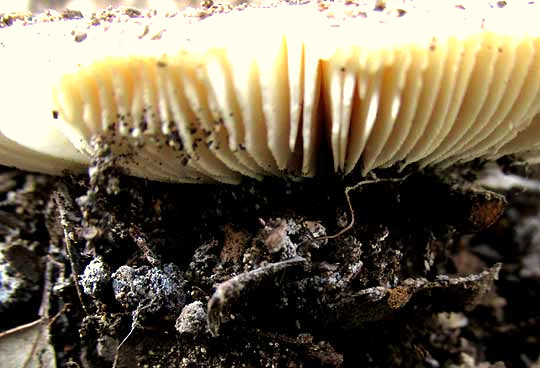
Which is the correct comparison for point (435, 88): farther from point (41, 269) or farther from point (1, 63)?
point (41, 269)

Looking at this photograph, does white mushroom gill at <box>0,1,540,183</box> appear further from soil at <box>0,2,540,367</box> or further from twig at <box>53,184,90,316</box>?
twig at <box>53,184,90,316</box>

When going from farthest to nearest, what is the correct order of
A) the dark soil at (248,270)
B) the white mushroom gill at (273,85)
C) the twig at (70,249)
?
the twig at (70,249), the dark soil at (248,270), the white mushroom gill at (273,85)

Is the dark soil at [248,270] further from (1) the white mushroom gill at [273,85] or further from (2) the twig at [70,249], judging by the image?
(1) the white mushroom gill at [273,85]

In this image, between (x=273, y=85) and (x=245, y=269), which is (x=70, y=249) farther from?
(x=273, y=85)

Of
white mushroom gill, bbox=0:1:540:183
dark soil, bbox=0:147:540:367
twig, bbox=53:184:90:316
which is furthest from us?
twig, bbox=53:184:90:316

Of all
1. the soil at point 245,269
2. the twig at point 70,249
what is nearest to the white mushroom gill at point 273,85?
the soil at point 245,269

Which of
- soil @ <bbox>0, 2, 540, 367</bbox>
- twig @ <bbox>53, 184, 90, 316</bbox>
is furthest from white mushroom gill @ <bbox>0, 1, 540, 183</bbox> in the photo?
twig @ <bbox>53, 184, 90, 316</bbox>

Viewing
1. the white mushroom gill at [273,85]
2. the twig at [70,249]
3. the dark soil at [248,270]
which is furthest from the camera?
the twig at [70,249]

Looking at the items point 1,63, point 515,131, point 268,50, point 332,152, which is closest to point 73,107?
point 1,63
